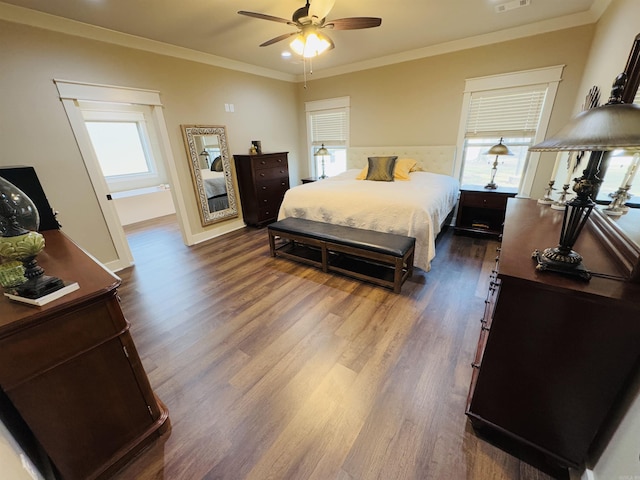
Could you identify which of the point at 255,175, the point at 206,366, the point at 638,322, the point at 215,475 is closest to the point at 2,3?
the point at 255,175

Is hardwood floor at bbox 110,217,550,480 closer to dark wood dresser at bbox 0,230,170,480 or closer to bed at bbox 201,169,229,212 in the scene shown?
dark wood dresser at bbox 0,230,170,480

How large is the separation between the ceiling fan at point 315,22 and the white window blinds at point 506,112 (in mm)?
2295

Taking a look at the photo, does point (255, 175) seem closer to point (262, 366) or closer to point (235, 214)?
point (235, 214)

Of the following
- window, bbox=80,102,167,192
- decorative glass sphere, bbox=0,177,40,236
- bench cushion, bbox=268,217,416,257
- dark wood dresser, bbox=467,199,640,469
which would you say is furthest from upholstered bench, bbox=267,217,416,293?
window, bbox=80,102,167,192

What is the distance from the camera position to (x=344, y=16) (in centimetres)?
270

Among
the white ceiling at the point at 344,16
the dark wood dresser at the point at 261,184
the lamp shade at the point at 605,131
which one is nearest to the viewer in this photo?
the lamp shade at the point at 605,131

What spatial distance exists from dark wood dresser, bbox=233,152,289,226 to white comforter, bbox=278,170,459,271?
1133 millimetres

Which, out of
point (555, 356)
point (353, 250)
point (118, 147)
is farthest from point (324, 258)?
point (118, 147)

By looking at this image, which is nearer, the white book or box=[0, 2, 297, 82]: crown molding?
the white book

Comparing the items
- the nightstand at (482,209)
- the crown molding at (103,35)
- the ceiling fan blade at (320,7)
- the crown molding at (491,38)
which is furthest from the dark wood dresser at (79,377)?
the crown molding at (491,38)

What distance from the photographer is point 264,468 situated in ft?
3.87

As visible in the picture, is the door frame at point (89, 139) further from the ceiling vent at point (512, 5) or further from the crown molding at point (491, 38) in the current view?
the ceiling vent at point (512, 5)

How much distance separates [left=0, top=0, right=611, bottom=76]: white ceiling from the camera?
2363 mm

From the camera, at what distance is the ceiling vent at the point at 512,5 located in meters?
2.48
